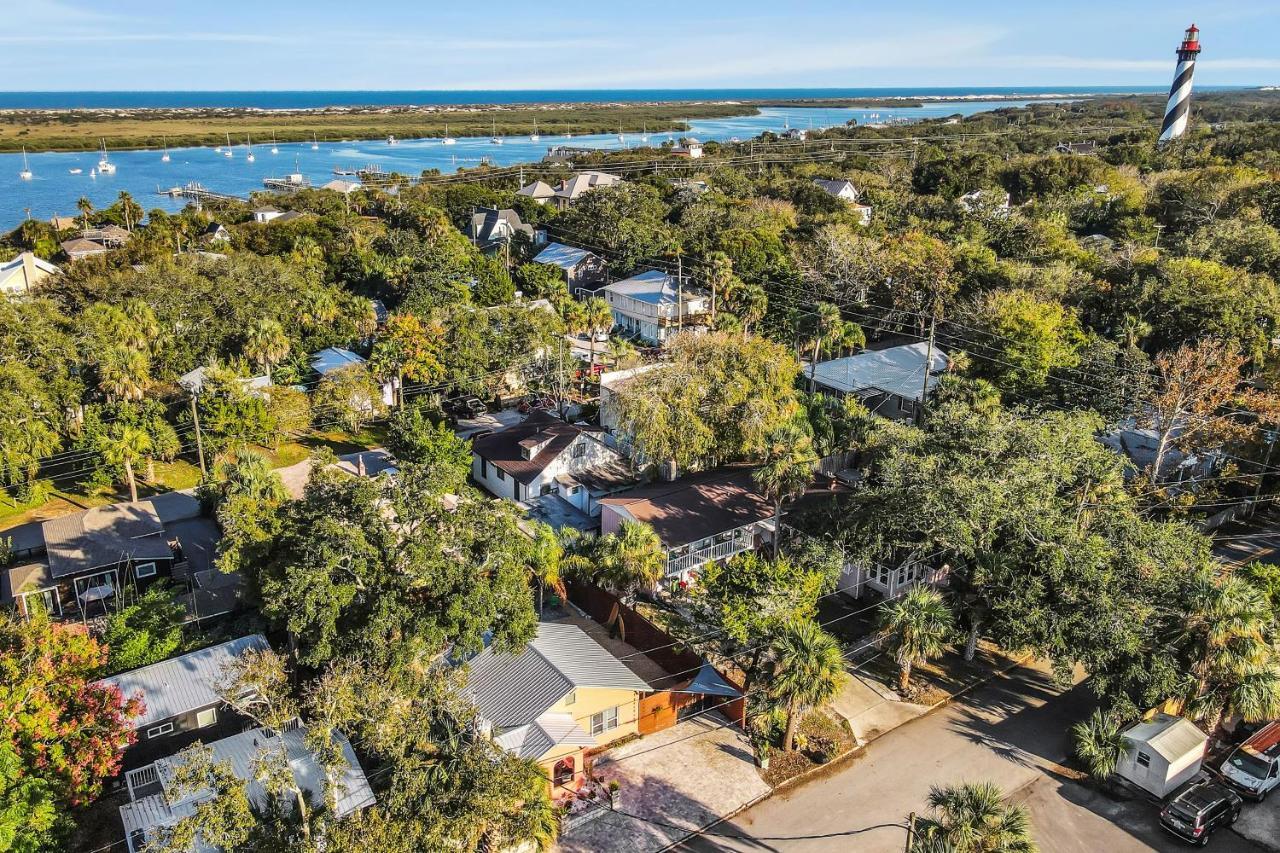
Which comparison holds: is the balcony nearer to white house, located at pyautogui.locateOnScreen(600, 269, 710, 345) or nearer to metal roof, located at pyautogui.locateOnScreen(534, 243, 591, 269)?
white house, located at pyautogui.locateOnScreen(600, 269, 710, 345)

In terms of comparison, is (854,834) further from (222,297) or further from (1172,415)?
(222,297)

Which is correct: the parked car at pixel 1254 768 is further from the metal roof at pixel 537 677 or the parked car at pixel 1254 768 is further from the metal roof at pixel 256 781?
the metal roof at pixel 256 781

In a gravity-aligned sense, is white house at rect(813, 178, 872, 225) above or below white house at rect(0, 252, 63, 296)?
above

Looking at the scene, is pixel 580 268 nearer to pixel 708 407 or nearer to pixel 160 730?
pixel 708 407

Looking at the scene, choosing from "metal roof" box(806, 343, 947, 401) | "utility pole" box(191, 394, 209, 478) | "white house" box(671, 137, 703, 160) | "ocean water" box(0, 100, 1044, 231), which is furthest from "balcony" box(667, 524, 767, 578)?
"white house" box(671, 137, 703, 160)

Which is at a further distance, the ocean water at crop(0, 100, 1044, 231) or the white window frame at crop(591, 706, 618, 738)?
the ocean water at crop(0, 100, 1044, 231)

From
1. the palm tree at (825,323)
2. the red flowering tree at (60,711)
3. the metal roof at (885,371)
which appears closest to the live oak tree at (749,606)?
the red flowering tree at (60,711)

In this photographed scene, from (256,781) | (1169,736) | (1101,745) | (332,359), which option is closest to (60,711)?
(256,781)

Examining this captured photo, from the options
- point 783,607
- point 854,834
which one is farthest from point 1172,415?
point 854,834
